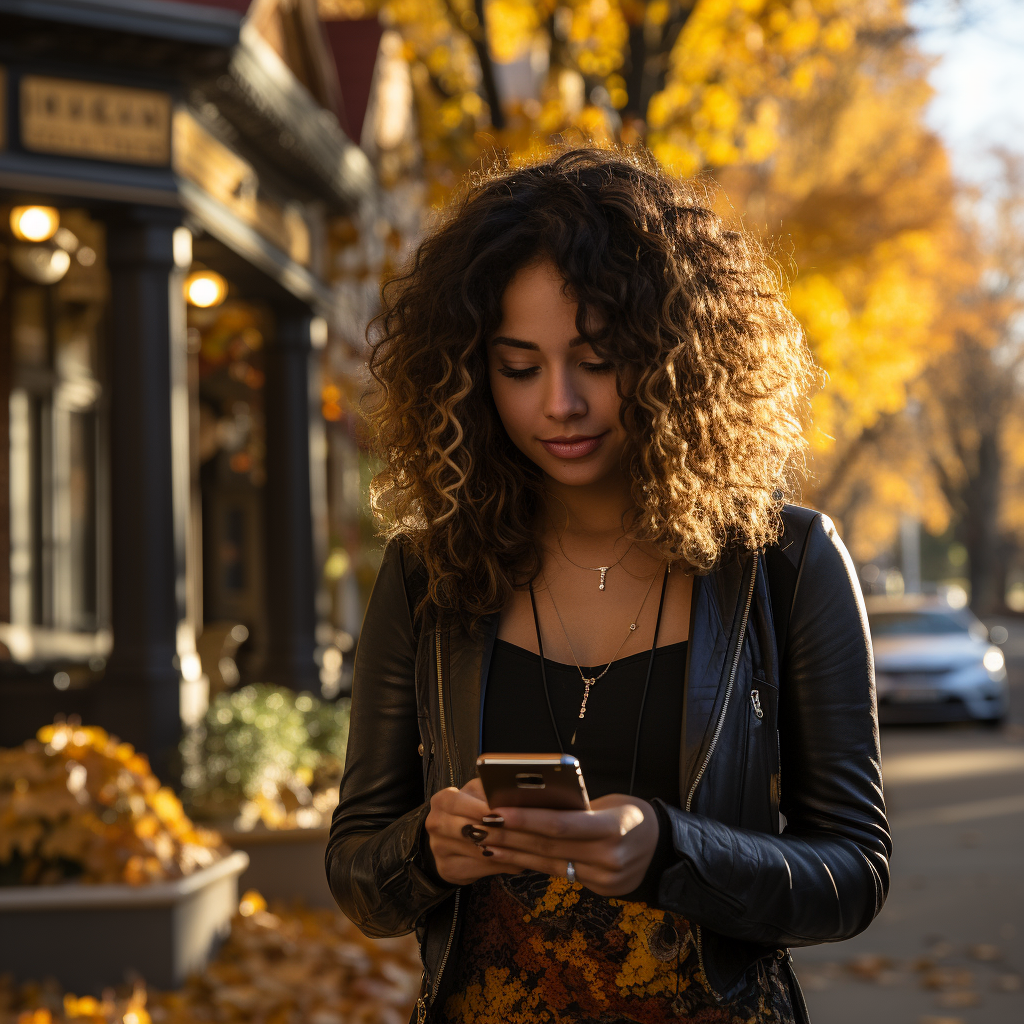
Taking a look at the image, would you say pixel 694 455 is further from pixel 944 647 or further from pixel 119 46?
pixel 944 647

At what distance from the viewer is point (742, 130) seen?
15016 millimetres

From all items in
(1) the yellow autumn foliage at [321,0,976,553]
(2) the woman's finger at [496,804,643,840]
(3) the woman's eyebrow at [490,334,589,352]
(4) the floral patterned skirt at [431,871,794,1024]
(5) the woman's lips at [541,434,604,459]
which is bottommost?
(4) the floral patterned skirt at [431,871,794,1024]

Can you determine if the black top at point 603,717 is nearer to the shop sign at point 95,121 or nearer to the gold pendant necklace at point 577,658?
the gold pendant necklace at point 577,658

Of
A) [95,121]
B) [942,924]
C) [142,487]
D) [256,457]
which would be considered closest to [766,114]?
[256,457]

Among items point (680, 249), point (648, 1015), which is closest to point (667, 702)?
point (648, 1015)

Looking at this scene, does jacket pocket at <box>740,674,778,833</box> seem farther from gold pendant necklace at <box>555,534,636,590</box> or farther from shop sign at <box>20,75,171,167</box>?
shop sign at <box>20,75,171,167</box>

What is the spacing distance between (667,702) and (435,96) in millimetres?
10994

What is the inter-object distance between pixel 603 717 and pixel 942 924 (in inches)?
217

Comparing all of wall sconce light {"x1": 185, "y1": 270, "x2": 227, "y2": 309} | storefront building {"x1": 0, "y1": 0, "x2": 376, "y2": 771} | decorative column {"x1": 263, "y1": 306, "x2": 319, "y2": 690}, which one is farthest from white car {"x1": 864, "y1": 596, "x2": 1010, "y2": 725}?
wall sconce light {"x1": 185, "y1": 270, "x2": 227, "y2": 309}

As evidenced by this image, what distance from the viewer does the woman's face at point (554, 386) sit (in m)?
1.94

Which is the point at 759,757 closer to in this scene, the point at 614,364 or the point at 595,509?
the point at 595,509

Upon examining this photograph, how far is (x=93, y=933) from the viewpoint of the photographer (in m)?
4.78

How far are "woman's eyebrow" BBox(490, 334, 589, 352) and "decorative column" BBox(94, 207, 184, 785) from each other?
5.49 meters

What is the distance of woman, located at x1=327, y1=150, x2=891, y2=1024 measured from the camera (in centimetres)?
183
